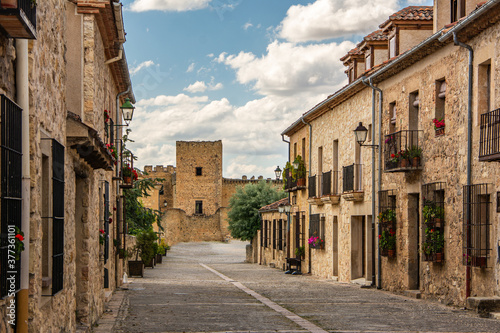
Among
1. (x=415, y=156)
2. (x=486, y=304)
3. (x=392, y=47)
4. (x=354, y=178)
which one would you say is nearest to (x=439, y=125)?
(x=415, y=156)

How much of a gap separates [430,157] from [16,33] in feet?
40.5

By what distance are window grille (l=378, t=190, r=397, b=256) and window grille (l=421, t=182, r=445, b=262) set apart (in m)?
2.32

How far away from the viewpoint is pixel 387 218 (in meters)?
18.2

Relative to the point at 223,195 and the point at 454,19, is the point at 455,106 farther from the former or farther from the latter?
the point at 223,195

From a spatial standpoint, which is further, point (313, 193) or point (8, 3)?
point (313, 193)

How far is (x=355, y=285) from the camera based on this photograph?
20750 mm

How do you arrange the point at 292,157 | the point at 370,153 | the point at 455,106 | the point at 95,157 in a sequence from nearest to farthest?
1. the point at 95,157
2. the point at 455,106
3. the point at 370,153
4. the point at 292,157

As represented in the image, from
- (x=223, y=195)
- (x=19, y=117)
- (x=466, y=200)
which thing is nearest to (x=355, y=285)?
(x=466, y=200)

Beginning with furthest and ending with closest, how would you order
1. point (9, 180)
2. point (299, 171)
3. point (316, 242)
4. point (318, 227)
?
point (299, 171)
point (318, 227)
point (316, 242)
point (9, 180)

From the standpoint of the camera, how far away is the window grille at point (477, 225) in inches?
520

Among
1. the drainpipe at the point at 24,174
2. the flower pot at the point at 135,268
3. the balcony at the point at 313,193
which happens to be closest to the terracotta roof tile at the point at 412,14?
the balcony at the point at 313,193

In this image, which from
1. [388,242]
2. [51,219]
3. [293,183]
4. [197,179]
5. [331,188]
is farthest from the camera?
[197,179]

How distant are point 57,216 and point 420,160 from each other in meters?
11.0

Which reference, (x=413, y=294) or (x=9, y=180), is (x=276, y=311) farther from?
(x=9, y=180)
